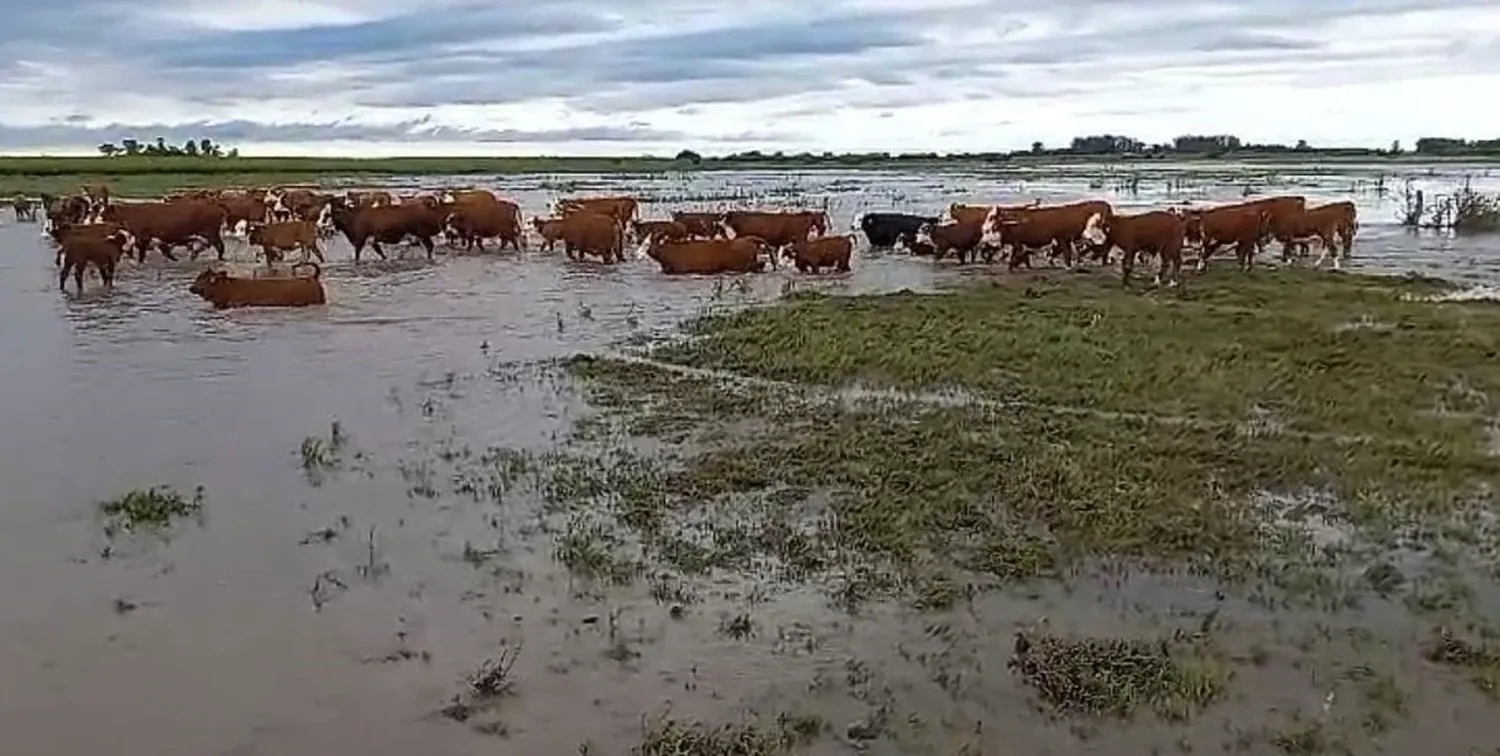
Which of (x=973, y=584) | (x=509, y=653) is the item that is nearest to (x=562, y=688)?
(x=509, y=653)

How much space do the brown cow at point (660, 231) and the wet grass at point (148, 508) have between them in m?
14.9

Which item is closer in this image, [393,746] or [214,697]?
[393,746]

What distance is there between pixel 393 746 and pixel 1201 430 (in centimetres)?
613

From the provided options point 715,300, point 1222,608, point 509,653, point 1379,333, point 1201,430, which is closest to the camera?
point 509,653

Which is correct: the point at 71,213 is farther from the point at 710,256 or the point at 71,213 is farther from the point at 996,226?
the point at 996,226

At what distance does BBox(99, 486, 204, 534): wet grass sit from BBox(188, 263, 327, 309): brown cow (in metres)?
9.25

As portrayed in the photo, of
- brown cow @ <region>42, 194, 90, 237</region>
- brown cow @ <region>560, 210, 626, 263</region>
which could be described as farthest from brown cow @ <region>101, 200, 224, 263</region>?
brown cow @ <region>560, 210, 626, 263</region>

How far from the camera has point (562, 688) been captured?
5.39 m

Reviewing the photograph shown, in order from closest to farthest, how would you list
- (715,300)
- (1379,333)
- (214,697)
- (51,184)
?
1. (214,697)
2. (1379,333)
3. (715,300)
4. (51,184)

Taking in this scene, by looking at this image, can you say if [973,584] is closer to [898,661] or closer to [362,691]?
[898,661]


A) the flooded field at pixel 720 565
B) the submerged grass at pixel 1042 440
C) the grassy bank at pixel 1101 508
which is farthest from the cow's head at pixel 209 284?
the grassy bank at pixel 1101 508

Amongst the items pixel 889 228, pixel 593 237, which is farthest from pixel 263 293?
pixel 889 228

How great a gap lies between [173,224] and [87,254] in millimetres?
4915

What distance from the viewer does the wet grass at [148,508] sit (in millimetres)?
7484
